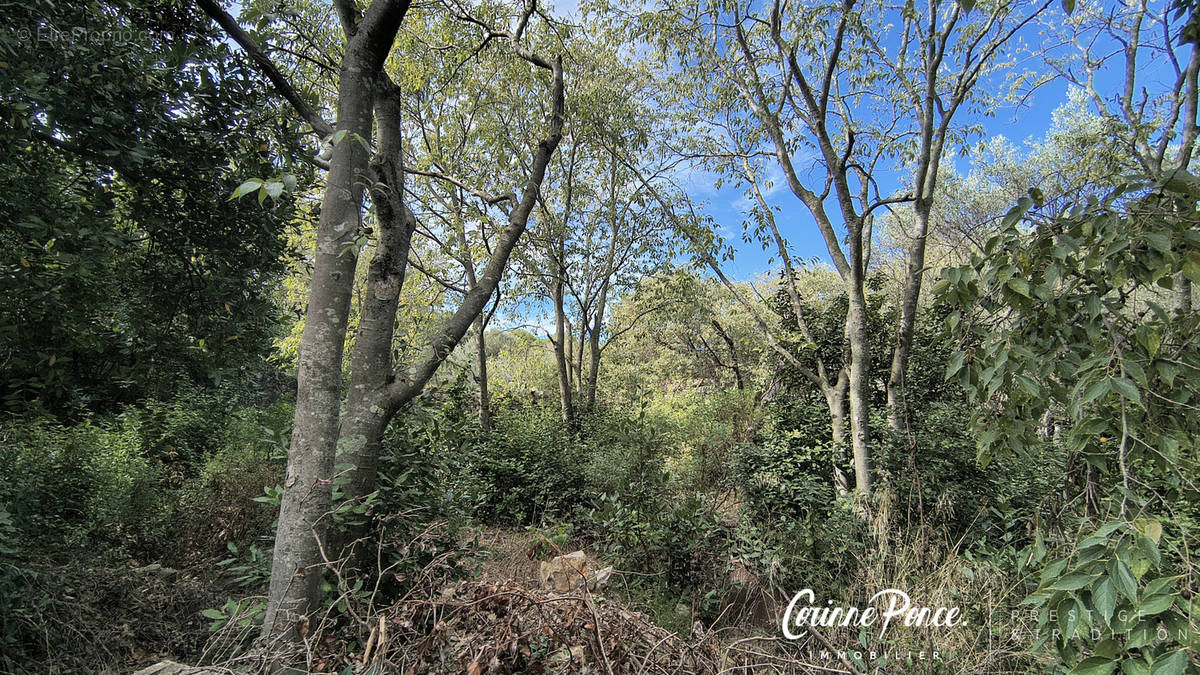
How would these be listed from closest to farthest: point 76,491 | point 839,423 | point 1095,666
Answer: point 1095,666 → point 76,491 → point 839,423

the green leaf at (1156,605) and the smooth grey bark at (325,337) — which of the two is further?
the smooth grey bark at (325,337)

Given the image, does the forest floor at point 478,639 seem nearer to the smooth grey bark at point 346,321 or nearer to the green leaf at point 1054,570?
the smooth grey bark at point 346,321

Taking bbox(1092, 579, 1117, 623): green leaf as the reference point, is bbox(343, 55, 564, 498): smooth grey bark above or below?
above

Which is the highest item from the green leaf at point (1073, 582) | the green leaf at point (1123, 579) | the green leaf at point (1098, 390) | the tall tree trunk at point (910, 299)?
the tall tree trunk at point (910, 299)

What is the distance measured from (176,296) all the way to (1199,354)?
492cm

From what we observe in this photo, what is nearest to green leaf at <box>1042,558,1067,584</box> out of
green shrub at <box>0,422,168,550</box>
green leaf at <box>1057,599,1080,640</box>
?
green leaf at <box>1057,599,1080,640</box>

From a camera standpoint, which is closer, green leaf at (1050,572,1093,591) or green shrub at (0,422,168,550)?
green leaf at (1050,572,1093,591)

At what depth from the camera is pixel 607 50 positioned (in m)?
9.22

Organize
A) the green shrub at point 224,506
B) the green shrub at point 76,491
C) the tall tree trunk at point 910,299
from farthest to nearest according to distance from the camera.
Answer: the tall tree trunk at point 910,299 < the green shrub at point 224,506 < the green shrub at point 76,491

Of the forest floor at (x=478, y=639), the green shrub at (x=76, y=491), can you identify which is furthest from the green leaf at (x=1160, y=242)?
the green shrub at (x=76, y=491)

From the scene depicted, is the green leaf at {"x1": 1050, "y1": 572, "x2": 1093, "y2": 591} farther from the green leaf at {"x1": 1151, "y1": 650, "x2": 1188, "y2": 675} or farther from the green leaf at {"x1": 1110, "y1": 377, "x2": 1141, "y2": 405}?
the green leaf at {"x1": 1110, "y1": 377, "x2": 1141, "y2": 405}

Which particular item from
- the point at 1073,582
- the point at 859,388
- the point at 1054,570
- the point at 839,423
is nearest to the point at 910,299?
the point at 859,388

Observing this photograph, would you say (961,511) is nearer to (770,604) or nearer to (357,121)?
(770,604)

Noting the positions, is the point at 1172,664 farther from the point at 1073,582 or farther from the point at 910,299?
the point at 910,299
